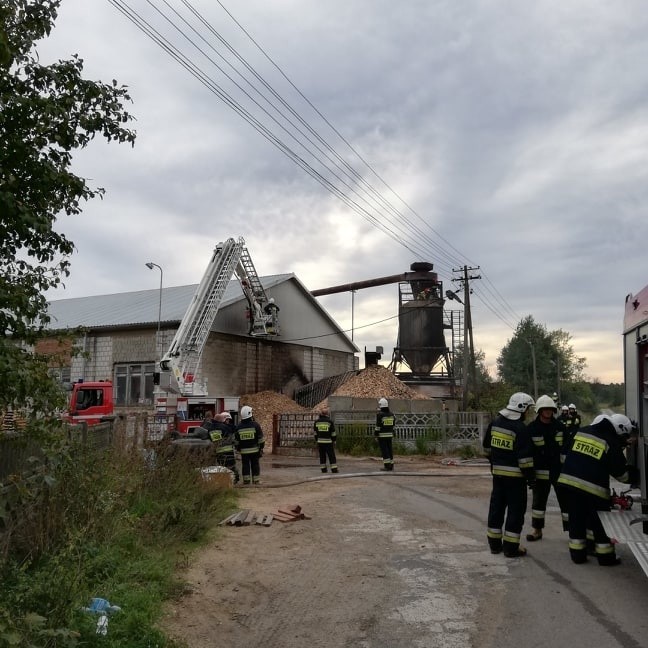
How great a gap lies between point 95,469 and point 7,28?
14.0ft

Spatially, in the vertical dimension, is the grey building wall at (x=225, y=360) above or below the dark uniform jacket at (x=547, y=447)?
above

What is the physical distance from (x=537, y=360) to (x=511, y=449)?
244 feet

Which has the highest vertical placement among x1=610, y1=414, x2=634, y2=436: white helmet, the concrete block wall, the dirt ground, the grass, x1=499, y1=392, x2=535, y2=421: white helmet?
the concrete block wall

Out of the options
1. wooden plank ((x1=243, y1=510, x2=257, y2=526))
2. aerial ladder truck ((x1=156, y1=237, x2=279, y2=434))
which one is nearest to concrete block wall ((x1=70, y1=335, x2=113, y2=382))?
aerial ladder truck ((x1=156, y1=237, x2=279, y2=434))

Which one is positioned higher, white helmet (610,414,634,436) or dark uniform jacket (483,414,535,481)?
white helmet (610,414,634,436)

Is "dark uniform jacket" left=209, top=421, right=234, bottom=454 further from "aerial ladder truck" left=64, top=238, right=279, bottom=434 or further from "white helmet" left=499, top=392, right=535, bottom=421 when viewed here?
"white helmet" left=499, top=392, right=535, bottom=421

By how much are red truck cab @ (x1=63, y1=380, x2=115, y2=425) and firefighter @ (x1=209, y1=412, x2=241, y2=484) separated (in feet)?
15.9

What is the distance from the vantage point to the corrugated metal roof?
2814cm

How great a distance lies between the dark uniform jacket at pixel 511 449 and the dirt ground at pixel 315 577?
121cm

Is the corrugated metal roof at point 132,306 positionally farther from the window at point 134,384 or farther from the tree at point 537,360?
the tree at point 537,360

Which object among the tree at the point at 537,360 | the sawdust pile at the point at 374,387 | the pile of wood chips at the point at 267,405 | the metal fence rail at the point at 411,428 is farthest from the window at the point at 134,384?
the tree at the point at 537,360

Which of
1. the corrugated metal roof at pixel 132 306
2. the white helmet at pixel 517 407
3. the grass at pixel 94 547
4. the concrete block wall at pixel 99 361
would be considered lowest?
the grass at pixel 94 547

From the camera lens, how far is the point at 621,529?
6.33m

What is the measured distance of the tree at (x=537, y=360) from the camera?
76750mm
